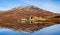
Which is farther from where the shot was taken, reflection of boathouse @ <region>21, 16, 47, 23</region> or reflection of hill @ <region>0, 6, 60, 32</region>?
reflection of boathouse @ <region>21, 16, 47, 23</region>

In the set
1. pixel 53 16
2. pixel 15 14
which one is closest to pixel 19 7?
pixel 15 14

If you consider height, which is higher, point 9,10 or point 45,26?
point 9,10

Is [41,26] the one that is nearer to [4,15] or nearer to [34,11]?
[34,11]

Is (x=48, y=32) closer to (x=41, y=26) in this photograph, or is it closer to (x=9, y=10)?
(x=41, y=26)

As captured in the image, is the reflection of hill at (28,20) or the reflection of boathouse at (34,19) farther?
the reflection of boathouse at (34,19)

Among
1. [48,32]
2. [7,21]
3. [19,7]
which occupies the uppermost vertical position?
[19,7]

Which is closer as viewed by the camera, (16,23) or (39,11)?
(16,23)

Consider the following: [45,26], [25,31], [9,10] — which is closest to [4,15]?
[9,10]
